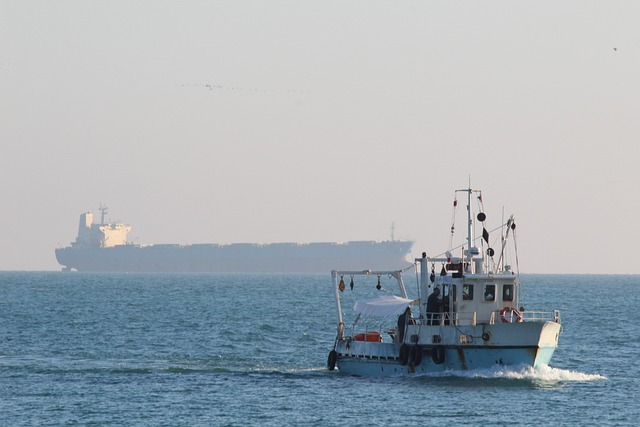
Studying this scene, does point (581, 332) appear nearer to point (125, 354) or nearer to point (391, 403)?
point (125, 354)

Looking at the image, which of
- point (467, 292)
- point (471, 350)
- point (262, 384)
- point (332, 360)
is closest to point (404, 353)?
point (471, 350)

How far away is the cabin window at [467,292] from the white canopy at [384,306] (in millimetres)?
3091

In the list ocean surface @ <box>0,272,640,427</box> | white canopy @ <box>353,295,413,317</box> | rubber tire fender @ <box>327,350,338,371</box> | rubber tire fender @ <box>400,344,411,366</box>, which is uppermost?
white canopy @ <box>353,295,413,317</box>

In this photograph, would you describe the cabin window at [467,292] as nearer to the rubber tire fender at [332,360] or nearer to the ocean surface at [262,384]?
the ocean surface at [262,384]

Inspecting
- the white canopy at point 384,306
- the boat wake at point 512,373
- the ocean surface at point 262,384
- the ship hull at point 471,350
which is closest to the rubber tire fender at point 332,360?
the ocean surface at point 262,384

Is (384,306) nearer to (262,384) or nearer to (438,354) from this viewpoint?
(438,354)

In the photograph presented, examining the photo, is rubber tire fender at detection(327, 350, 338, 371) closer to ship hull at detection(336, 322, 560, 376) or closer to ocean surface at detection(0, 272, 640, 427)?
ocean surface at detection(0, 272, 640, 427)

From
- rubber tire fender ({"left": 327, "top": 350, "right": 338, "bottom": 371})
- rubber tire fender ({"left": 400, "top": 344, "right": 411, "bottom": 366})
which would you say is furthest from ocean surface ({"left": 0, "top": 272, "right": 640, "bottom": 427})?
rubber tire fender ({"left": 400, "top": 344, "right": 411, "bottom": 366})

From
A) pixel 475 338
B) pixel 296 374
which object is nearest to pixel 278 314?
pixel 296 374

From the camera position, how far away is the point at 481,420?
38.5m

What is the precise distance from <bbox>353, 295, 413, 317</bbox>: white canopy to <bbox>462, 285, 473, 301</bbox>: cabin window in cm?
309

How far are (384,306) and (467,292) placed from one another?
14.7ft

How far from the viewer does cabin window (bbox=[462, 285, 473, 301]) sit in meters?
47.8

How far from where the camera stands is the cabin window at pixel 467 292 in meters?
47.8
